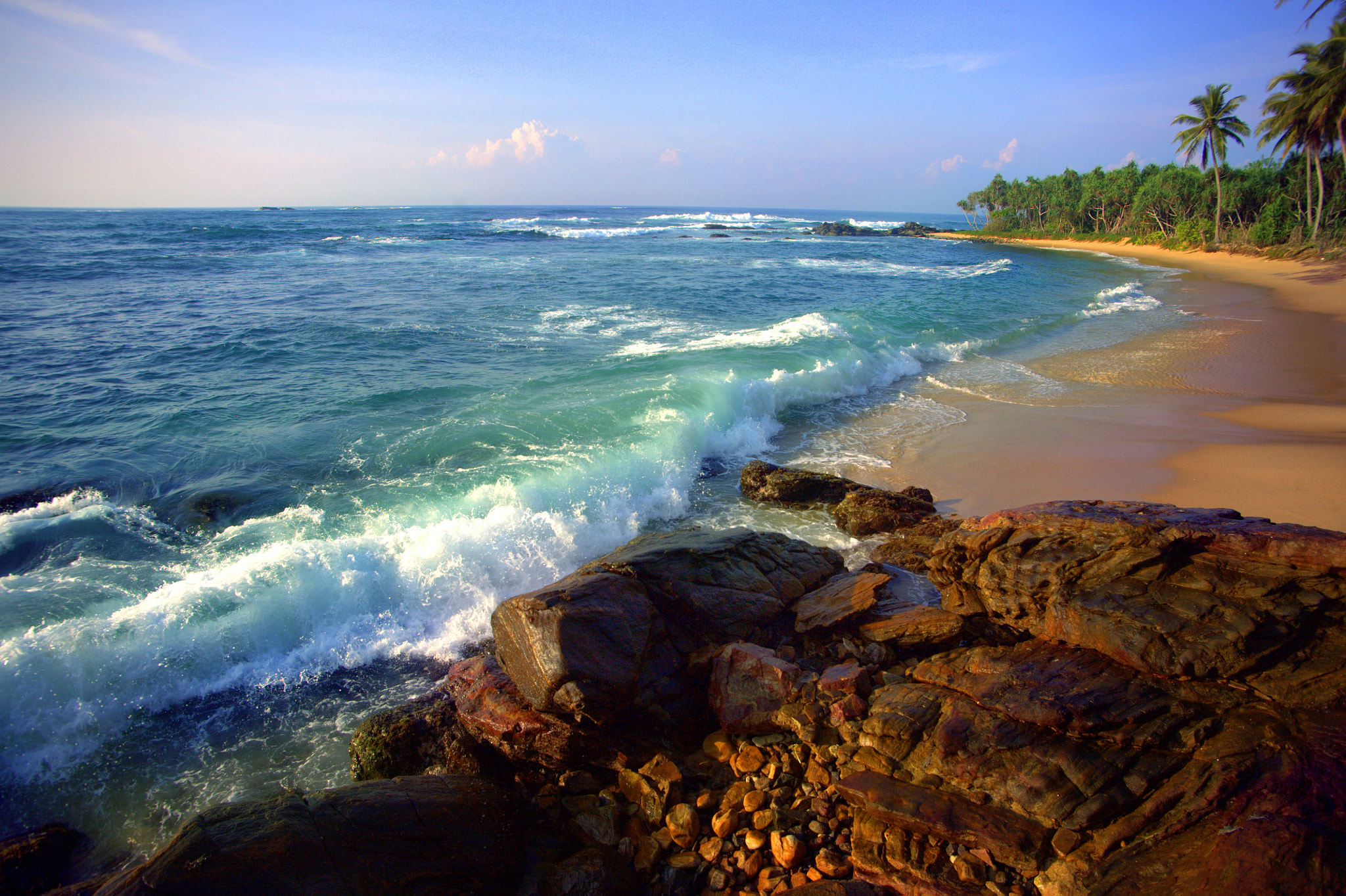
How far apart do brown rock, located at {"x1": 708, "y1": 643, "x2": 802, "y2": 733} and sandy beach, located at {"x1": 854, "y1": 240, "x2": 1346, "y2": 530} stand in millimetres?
5209

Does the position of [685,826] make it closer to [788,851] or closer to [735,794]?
[735,794]

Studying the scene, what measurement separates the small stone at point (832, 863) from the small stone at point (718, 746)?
92cm

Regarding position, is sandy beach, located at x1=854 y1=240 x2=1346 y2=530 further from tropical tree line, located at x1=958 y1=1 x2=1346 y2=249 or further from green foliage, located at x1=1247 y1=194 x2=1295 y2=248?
green foliage, located at x1=1247 y1=194 x2=1295 y2=248

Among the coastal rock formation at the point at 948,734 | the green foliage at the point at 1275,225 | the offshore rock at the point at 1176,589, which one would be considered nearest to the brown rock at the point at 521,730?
the coastal rock formation at the point at 948,734

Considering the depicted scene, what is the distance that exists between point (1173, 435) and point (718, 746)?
37.9ft

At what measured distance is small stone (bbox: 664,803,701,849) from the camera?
12.5 feet

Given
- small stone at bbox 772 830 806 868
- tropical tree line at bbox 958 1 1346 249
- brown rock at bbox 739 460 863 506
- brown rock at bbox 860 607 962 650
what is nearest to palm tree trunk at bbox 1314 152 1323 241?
tropical tree line at bbox 958 1 1346 249

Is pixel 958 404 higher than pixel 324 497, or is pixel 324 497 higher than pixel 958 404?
pixel 958 404

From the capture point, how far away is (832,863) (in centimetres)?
355

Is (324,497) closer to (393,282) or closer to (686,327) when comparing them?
(686,327)

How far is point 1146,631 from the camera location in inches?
159

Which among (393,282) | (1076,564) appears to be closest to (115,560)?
(1076,564)

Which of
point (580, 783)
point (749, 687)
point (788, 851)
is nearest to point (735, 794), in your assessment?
point (788, 851)

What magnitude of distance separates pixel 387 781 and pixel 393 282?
28532mm
